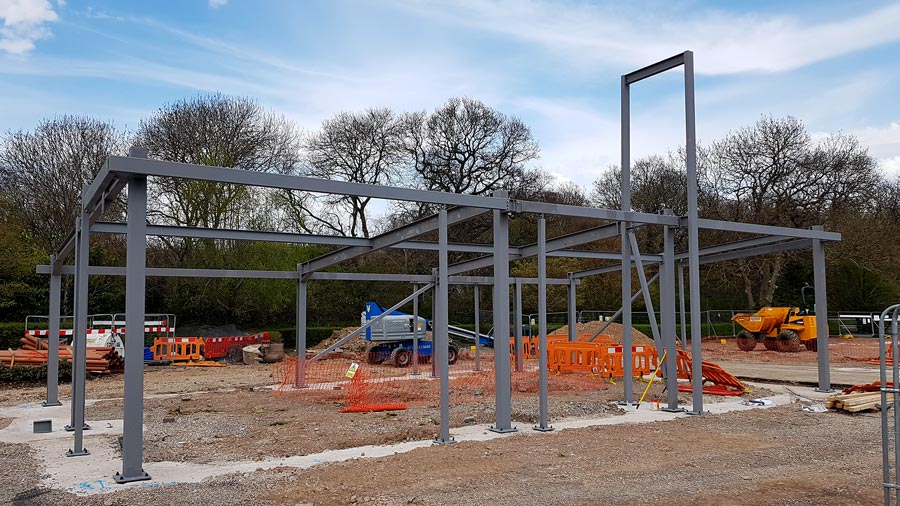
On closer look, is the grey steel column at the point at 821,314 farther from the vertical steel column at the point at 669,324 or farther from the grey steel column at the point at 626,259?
the grey steel column at the point at 626,259

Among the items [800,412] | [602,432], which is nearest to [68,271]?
[602,432]

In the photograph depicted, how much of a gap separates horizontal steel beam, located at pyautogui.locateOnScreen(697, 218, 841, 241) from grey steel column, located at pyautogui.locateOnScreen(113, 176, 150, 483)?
884 cm

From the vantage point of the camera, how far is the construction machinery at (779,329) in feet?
91.8

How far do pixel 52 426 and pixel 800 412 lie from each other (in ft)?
39.9

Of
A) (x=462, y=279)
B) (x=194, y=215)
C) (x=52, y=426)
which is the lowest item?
(x=52, y=426)

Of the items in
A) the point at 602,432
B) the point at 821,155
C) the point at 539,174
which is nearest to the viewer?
the point at 602,432

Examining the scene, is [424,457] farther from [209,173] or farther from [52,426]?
[52,426]

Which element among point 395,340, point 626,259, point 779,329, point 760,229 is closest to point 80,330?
point 626,259

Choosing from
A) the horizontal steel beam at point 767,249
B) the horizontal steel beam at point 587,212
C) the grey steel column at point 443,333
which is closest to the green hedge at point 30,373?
the grey steel column at point 443,333

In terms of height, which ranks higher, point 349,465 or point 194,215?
point 194,215

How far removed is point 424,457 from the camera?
835 cm

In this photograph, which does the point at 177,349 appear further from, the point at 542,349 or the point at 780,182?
the point at 780,182

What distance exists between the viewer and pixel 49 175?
2766 cm

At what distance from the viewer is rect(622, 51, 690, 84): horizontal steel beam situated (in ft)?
38.8
